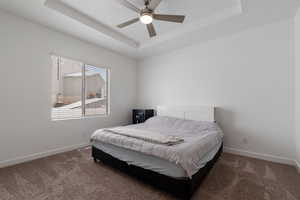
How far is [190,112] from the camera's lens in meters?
3.47

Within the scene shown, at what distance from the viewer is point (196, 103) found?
3605mm

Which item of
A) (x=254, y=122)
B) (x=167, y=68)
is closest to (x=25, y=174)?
(x=167, y=68)

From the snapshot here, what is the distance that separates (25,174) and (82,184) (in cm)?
103

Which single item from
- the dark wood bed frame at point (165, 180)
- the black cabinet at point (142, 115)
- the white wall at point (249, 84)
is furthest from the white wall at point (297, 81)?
the black cabinet at point (142, 115)

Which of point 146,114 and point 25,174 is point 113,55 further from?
point 25,174

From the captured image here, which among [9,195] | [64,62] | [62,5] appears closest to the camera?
[9,195]

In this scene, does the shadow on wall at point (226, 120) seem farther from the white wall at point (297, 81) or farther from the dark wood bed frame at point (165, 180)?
the dark wood bed frame at point (165, 180)

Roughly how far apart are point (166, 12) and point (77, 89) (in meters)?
2.83

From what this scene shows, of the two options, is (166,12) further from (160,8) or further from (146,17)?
(146,17)

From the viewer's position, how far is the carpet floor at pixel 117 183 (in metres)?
1.68

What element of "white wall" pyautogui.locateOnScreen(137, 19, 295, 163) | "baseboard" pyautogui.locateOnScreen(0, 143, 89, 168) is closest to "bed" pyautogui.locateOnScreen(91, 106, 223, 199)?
"white wall" pyautogui.locateOnScreen(137, 19, 295, 163)

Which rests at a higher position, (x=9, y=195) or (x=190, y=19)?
(x=190, y=19)

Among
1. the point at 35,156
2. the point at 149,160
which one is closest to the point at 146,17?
the point at 149,160

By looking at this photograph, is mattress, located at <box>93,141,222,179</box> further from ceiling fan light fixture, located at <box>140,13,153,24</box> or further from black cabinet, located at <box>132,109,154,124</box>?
ceiling fan light fixture, located at <box>140,13,153,24</box>
